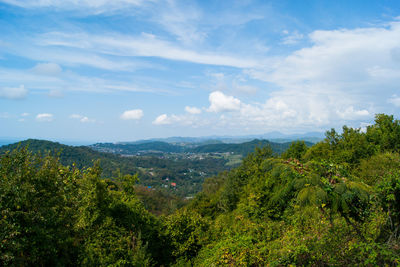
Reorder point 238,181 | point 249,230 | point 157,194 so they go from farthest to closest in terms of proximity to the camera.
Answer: point 157,194
point 238,181
point 249,230

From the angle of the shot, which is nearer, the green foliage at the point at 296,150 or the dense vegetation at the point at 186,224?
the dense vegetation at the point at 186,224

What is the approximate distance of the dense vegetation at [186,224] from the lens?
5.51 m

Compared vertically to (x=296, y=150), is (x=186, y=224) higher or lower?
lower

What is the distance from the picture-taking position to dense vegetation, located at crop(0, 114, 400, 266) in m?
5.51

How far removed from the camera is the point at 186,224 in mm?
15031

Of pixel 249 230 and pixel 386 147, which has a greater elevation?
pixel 386 147

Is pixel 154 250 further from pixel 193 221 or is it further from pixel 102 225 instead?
pixel 102 225

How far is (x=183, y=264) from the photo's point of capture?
12.8 metres

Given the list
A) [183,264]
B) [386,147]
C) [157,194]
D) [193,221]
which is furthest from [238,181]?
[157,194]

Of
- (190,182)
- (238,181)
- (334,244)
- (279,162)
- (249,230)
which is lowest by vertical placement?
(190,182)

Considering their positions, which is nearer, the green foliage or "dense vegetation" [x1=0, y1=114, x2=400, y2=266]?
"dense vegetation" [x1=0, y1=114, x2=400, y2=266]

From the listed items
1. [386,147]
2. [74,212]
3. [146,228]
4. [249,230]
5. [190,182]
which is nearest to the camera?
[74,212]

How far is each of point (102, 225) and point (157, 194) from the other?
8374cm

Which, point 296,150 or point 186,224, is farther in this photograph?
point 296,150
